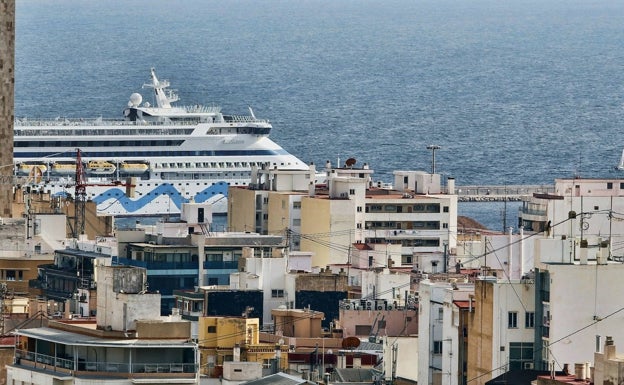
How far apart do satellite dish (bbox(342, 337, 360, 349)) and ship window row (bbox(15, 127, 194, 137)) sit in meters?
93.0

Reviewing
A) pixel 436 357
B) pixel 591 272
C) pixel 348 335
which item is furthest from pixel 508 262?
pixel 591 272

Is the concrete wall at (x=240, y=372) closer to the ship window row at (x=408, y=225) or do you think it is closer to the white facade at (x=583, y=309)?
the white facade at (x=583, y=309)

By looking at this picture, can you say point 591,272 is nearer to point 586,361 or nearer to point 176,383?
point 586,361

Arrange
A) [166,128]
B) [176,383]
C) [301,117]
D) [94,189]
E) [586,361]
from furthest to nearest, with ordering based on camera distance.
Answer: [301,117]
[166,128]
[94,189]
[586,361]
[176,383]

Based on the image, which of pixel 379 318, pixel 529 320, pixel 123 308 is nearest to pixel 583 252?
pixel 529 320

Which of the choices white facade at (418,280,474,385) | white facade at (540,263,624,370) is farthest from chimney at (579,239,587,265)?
white facade at (418,280,474,385)

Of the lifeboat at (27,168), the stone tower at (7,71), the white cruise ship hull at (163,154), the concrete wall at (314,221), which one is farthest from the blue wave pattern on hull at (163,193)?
the stone tower at (7,71)

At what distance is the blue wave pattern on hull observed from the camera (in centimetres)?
12962

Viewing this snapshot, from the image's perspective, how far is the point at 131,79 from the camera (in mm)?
194375

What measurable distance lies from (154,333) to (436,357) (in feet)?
33.0

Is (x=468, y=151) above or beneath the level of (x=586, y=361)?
above

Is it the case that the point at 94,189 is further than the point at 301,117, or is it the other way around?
the point at 301,117

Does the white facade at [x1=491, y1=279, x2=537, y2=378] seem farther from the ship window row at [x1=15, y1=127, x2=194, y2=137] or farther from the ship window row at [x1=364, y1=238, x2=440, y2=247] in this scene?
the ship window row at [x1=15, y1=127, x2=194, y2=137]

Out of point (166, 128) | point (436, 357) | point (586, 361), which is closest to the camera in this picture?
point (586, 361)
